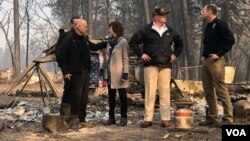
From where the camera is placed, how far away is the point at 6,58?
178m

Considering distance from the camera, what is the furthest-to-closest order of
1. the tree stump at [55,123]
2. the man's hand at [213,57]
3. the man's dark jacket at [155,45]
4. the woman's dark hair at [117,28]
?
the woman's dark hair at [117,28], the man's dark jacket at [155,45], the man's hand at [213,57], the tree stump at [55,123]

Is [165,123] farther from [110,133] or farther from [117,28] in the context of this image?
[117,28]

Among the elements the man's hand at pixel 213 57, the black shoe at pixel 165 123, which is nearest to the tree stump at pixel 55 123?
the black shoe at pixel 165 123

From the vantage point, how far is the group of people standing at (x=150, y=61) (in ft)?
26.1

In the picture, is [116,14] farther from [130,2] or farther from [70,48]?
[70,48]

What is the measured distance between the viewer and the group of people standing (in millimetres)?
7949

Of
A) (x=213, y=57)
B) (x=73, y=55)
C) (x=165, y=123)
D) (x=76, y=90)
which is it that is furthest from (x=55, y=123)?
(x=213, y=57)

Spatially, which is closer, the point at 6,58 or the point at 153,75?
the point at 153,75

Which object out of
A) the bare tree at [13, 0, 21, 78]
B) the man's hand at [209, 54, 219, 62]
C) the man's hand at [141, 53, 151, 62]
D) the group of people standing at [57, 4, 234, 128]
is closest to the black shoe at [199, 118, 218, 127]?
the group of people standing at [57, 4, 234, 128]

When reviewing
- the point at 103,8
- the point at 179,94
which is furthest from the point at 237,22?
the point at 179,94

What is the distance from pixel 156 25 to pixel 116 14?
40768 millimetres

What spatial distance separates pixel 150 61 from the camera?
8.21 metres

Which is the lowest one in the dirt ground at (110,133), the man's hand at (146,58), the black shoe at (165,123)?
the dirt ground at (110,133)

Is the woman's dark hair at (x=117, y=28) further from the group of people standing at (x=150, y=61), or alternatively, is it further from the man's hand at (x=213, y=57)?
the man's hand at (x=213, y=57)
